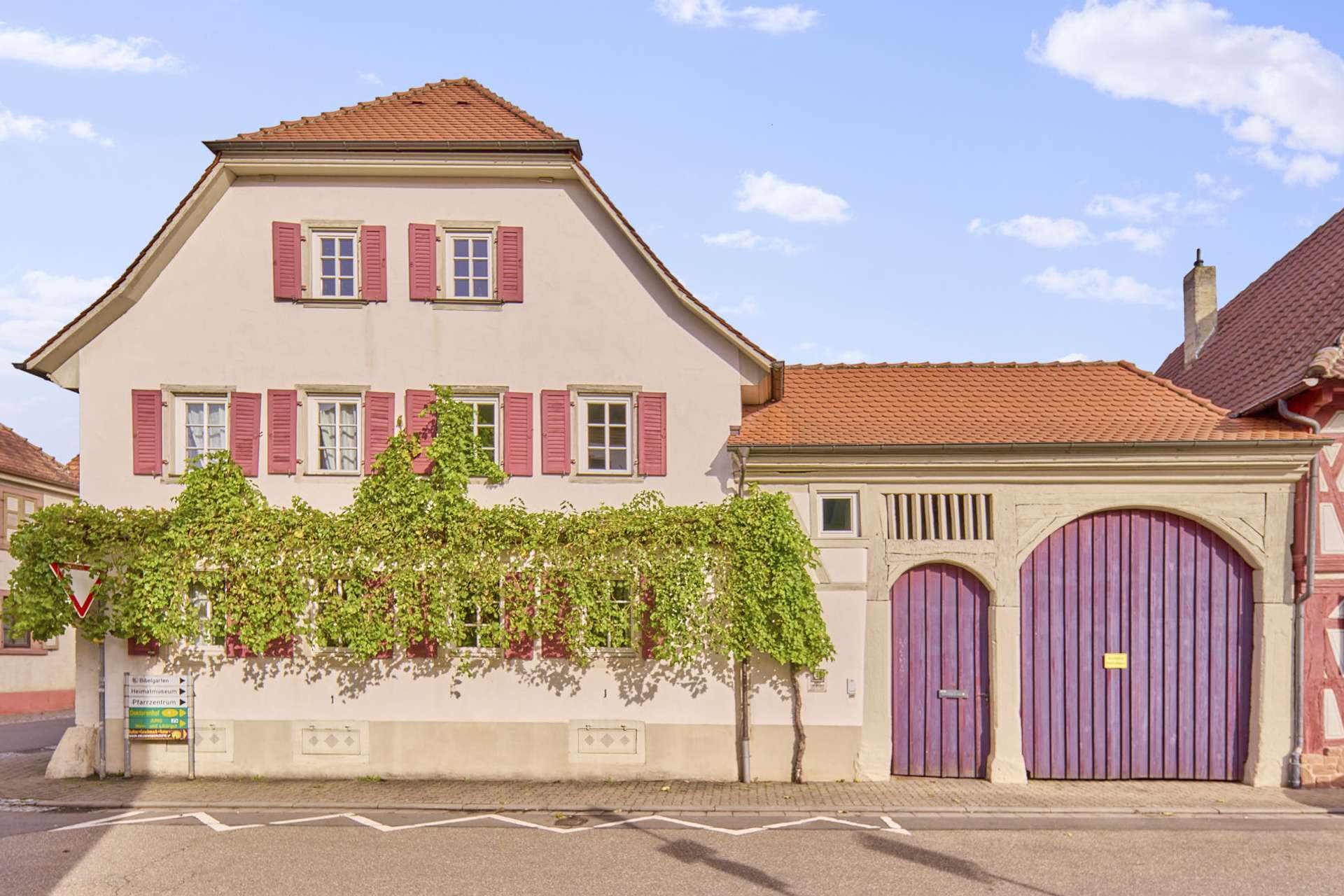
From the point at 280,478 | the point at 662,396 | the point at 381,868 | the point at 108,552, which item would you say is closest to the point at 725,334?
the point at 662,396

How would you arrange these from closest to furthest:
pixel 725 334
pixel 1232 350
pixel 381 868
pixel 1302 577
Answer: pixel 381 868 → pixel 1302 577 → pixel 725 334 → pixel 1232 350

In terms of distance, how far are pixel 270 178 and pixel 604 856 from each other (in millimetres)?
10269

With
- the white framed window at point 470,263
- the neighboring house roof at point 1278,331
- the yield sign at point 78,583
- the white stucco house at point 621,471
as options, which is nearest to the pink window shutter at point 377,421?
the white stucco house at point 621,471

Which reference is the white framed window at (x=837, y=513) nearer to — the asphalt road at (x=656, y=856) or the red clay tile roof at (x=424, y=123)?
the asphalt road at (x=656, y=856)

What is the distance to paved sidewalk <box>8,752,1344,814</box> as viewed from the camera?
11969 mm

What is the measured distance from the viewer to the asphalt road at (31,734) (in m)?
17.4

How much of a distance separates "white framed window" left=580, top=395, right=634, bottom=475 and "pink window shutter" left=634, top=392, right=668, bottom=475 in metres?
0.22

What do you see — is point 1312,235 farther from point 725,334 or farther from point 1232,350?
point 725,334

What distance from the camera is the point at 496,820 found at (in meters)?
11.4

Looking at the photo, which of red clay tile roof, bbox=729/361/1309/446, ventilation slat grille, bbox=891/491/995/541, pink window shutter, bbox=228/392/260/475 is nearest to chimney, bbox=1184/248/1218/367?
red clay tile roof, bbox=729/361/1309/446

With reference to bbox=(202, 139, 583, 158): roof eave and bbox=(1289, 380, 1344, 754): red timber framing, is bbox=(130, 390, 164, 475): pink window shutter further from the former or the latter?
bbox=(1289, 380, 1344, 754): red timber framing

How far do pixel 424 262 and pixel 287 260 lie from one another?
1896 mm

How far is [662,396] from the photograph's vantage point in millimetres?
14109

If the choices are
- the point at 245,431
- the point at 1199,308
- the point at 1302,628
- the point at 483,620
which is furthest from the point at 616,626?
the point at 1199,308
